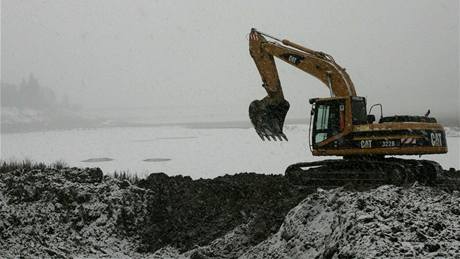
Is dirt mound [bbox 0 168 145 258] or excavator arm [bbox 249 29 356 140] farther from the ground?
excavator arm [bbox 249 29 356 140]

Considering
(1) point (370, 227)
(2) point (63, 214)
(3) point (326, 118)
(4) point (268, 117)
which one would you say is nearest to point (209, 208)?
(4) point (268, 117)

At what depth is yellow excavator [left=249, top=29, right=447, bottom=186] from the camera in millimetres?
10695

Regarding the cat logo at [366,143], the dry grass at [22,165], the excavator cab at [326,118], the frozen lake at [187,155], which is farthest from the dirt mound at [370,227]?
the dry grass at [22,165]

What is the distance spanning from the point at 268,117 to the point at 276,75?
1328 millimetres

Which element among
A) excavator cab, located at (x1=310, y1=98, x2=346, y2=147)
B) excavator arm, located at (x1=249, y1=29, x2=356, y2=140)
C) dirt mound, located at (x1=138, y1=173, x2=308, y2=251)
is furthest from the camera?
excavator arm, located at (x1=249, y1=29, x2=356, y2=140)

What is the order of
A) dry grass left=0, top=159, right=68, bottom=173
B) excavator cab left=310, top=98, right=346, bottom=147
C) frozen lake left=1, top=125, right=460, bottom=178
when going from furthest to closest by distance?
frozen lake left=1, top=125, right=460, bottom=178
dry grass left=0, top=159, right=68, bottom=173
excavator cab left=310, top=98, right=346, bottom=147

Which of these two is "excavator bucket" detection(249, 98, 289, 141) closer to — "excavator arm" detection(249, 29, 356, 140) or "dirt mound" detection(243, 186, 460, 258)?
"excavator arm" detection(249, 29, 356, 140)

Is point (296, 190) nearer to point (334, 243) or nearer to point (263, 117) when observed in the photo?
point (263, 117)

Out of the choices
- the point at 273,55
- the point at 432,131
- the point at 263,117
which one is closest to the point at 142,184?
the point at 263,117

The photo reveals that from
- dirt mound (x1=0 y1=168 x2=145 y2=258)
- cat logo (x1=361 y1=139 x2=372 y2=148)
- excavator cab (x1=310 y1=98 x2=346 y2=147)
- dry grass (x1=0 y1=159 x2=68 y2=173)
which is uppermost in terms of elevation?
excavator cab (x1=310 y1=98 x2=346 y2=147)

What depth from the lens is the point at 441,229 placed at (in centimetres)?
600

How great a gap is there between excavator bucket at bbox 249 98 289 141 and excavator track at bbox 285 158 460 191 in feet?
3.74

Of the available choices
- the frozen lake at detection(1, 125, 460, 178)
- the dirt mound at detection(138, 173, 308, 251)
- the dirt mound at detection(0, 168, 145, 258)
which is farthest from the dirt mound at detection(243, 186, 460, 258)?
the frozen lake at detection(1, 125, 460, 178)

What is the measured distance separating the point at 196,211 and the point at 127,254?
1943mm
